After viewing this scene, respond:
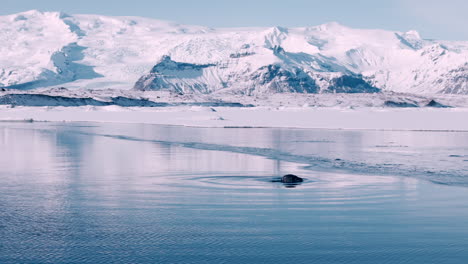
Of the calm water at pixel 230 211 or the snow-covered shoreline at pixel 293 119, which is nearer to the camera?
the calm water at pixel 230 211

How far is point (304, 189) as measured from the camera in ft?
75.7

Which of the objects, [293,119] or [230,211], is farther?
[293,119]

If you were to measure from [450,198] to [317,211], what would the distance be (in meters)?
5.02

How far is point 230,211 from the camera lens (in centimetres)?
1844

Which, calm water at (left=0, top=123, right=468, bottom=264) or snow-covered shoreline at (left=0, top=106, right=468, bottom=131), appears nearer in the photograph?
calm water at (left=0, top=123, right=468, bottom=264)

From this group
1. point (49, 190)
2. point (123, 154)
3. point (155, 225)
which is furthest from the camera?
point (123, 154)

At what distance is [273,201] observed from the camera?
2034cm

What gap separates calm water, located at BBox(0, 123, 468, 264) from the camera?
46.1 feet

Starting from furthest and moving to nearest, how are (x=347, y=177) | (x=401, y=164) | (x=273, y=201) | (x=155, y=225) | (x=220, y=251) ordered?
(x=401, y=164), (x=347, y=177), (x=273, y=201), (x=155, y=225), (x=220, y=251)

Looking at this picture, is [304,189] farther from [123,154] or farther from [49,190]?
[123,154]

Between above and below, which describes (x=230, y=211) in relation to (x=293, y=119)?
below

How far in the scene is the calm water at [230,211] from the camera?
14039 mm

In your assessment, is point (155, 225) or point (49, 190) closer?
point (155, 225)

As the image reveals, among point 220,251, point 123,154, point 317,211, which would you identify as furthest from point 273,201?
point 123,154
